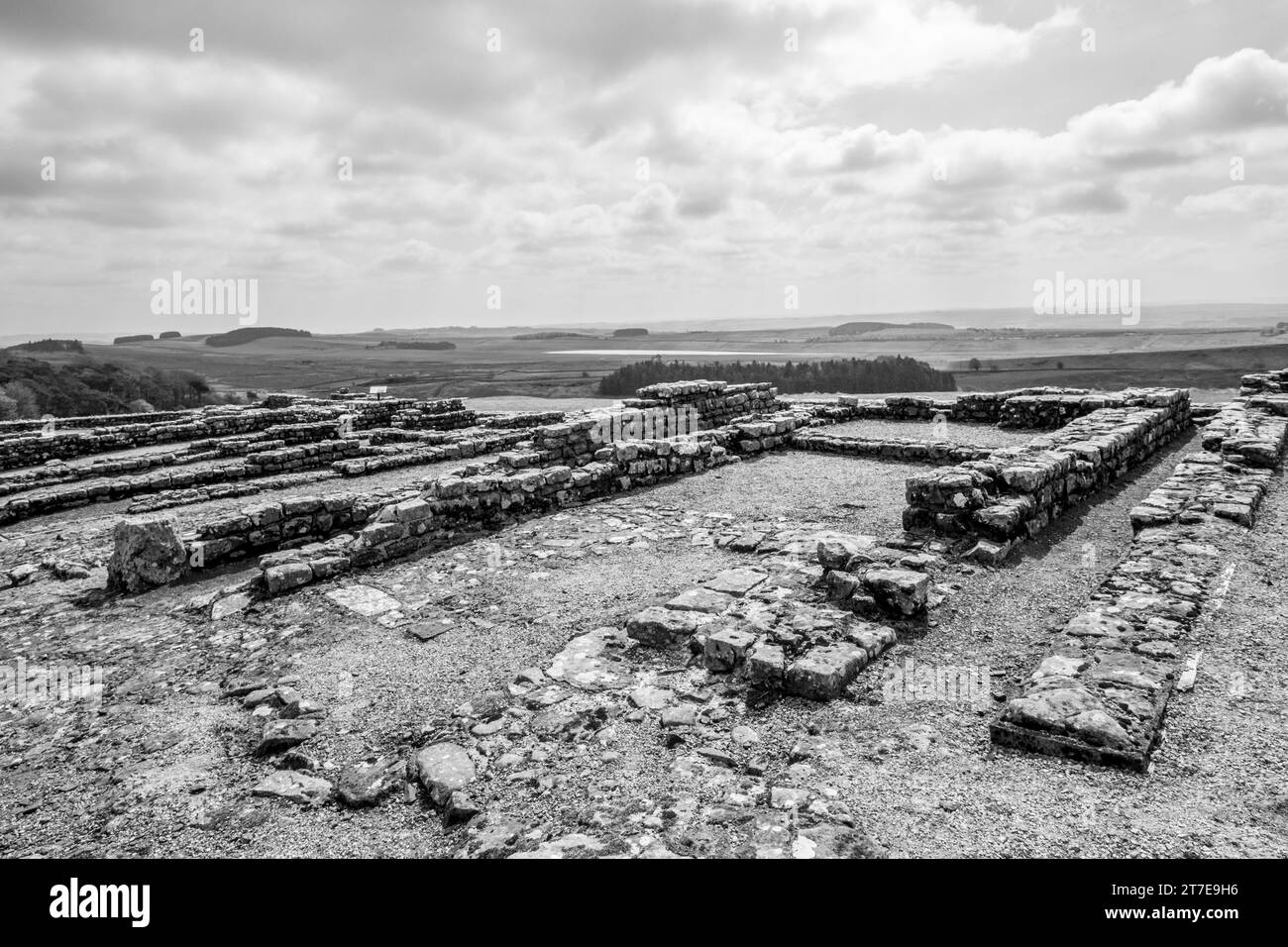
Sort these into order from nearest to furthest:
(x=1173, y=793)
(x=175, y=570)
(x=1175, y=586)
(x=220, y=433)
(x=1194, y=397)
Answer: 1. (x=1173, y=793)
2. (x=1175, y=586)
3. (x=175, y=570)
4. (x=1194, y=397)
5. (x=220, y=433)

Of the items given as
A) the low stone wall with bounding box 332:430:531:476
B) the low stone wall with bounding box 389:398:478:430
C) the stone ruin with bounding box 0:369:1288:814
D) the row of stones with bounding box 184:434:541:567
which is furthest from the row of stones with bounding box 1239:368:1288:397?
the low stone wall with bounding box 389:398:478:430

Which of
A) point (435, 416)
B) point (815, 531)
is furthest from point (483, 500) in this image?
point (435, 416)

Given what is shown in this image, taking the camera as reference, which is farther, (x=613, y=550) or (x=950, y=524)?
(x=613, y=550)

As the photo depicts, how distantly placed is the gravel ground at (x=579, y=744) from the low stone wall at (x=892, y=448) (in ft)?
13.9

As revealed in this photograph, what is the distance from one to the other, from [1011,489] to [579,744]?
594 cm

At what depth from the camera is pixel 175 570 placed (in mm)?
7652

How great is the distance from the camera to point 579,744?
A: 13.1 feet

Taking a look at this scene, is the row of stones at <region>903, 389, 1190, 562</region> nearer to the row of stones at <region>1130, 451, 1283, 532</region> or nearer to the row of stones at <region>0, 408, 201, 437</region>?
the row of stones at <region>1130, 451, 1283, 532</region>

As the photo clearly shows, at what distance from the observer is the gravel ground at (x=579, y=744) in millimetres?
3113

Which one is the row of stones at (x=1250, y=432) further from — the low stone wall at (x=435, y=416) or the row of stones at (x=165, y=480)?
the low stone wall at (x=435, y=416)

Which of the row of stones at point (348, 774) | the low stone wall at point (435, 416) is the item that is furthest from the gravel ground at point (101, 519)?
the row of stones at point (348, 774)

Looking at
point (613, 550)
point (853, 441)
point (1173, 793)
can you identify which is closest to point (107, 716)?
point (613, 550)

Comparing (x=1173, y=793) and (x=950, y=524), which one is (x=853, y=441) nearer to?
(x=950, y=524)
